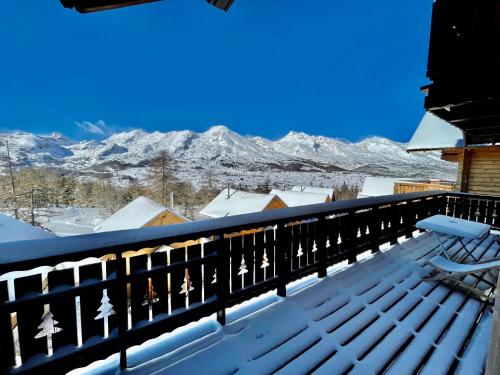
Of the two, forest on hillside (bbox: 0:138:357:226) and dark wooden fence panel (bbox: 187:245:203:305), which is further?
forest on hillside (bbox: 0:138:357:226)

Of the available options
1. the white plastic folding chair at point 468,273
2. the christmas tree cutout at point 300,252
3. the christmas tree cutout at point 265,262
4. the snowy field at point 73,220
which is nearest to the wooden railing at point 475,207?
the white plastic folding chair at point 468,273

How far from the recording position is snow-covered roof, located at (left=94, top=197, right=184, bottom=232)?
14.1 m

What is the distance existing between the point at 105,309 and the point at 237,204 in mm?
17600

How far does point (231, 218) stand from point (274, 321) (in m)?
1.11

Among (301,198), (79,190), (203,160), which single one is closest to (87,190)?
(79,190)

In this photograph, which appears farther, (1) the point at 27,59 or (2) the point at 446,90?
(1) the point at 27,59

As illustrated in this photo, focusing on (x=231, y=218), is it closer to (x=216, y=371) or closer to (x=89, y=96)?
(x=216, y=371)

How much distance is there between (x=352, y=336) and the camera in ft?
7.56

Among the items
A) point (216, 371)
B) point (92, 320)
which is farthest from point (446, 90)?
point (92, 320)

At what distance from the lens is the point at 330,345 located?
7.09 feet

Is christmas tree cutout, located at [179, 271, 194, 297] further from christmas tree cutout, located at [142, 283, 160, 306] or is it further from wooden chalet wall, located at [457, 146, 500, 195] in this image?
wooden chalet wall, located at [457, 146, 500, 195]

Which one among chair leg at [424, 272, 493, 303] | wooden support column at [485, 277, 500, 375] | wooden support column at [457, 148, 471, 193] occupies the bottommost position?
chair leg at [424, 272, 493, 303]

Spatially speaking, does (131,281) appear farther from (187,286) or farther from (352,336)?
(352,336)

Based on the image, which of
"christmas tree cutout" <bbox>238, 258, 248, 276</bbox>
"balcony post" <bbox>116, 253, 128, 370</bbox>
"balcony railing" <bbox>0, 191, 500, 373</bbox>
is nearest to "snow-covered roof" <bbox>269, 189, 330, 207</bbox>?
"balcony railing" <bbox>0, 191, 500, 373</bbox>
